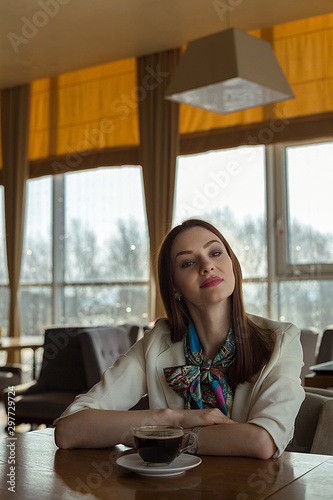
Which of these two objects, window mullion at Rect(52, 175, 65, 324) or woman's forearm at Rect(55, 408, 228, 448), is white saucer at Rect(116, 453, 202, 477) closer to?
woman's forearm at Rect(55, 408, 228, 448)

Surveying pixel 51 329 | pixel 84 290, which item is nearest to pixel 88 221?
pixel 84 290

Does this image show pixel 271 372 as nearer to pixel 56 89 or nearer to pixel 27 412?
pixel 27 412

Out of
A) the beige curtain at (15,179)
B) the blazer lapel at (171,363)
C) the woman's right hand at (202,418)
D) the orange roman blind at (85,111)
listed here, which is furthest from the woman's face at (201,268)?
the beige curtain at (15,179)

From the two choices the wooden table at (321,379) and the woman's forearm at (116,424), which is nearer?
the woman's forearm at (116,424)

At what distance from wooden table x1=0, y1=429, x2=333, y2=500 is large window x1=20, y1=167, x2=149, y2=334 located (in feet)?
18.4

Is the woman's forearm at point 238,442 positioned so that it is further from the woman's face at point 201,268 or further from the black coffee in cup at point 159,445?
the woman's face at point 201,268

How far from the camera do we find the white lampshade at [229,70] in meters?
4.27

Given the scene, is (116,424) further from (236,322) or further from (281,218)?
(281,218)

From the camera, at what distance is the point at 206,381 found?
1.71 m

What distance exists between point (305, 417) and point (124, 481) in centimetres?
63

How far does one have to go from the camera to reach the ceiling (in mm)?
5723

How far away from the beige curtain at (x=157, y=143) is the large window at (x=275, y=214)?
0.54 feet

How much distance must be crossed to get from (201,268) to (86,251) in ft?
19.1

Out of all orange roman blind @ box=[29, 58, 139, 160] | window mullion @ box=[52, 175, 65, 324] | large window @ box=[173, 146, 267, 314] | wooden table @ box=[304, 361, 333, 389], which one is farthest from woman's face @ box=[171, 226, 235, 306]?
window mullion @ box=[52, 175, 65, 324]
